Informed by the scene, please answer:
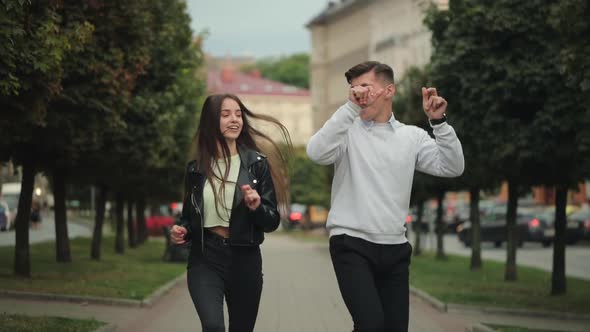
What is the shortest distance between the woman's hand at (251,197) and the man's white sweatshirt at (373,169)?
0.41m

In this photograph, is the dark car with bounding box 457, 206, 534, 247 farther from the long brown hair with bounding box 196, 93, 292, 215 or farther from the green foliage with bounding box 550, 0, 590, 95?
the long brown hair with bounding box 196, 93, 292, 215

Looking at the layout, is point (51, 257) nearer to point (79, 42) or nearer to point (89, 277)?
point (89, 277)

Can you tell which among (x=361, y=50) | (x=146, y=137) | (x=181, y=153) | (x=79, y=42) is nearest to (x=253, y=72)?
(x=361, y=50)

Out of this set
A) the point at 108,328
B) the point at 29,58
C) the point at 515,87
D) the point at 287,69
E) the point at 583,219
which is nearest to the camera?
the point at 108,328

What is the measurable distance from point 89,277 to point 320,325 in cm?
805

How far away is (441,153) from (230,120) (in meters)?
1.37

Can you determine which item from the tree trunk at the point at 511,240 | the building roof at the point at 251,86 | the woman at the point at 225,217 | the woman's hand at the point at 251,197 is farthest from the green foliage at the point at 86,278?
the building roof at the point at 251,86

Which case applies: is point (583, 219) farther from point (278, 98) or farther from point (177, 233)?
point (278, 98)

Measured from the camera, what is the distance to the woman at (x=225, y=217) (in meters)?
7.13

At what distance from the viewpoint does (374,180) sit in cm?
674

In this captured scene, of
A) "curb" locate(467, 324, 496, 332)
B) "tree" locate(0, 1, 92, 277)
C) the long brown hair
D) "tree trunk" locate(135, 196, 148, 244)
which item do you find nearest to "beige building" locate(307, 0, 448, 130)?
"tree trunk" locate(135, 196, 148, 244)

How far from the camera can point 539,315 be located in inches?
637

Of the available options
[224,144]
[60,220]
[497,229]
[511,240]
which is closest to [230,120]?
[224,144]

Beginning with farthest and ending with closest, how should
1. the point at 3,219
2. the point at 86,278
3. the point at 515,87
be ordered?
the point at 3,219
the point at 86,278
the point at 515,87
